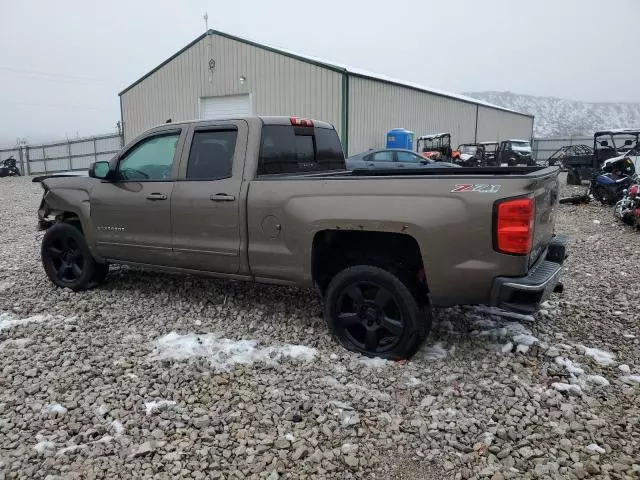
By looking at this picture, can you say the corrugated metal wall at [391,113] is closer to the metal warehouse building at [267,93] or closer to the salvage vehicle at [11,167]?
the metal warehouse building at [267,93]

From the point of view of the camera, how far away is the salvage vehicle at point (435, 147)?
70.0 feet

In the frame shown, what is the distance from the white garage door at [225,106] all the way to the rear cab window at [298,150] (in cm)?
1535

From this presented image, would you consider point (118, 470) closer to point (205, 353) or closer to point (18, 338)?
point (205, 353)

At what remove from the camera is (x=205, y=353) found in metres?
3.95

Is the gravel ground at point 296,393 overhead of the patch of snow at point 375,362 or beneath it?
beneath

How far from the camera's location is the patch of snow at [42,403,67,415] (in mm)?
3142

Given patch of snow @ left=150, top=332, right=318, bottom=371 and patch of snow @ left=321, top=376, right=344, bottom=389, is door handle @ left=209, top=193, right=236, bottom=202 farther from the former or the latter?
patch of snow @ left=321, top=376, right=344, bottom=389

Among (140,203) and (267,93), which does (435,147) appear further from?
(140,203)

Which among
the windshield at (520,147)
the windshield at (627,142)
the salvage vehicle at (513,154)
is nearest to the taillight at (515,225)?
the windshield at (627,142)

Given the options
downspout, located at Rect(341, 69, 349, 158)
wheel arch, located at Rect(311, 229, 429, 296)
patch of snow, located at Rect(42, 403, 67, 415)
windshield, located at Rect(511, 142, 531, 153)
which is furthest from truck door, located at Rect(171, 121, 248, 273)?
windshield, located at Rect(511, 142, 531, 153)

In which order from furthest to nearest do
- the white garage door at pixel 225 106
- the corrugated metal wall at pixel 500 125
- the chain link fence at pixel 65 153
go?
the corrugated metal wall at pixel 500 125, the chain link fence at pixel 65 153, the white garage door at pixel 225 106

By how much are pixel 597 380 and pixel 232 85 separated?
1879 cm

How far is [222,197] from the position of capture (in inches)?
169

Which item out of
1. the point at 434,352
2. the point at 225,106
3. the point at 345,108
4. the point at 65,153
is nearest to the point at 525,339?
the point at 434,352
